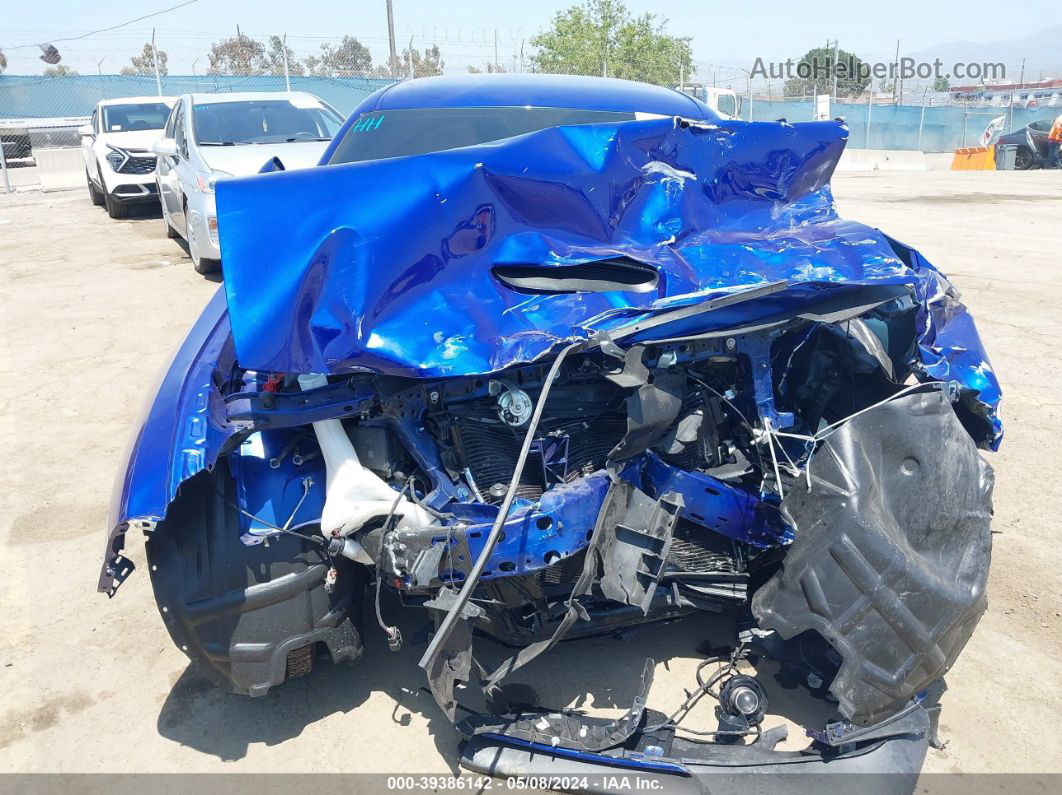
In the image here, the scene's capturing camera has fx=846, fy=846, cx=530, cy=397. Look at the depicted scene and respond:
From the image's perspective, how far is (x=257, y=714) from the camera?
8.91 feet

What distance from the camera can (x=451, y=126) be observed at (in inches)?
137

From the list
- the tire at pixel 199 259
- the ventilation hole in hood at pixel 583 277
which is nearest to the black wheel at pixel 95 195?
the tire at pixel 199 259

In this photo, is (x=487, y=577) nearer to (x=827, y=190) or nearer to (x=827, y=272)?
(x=827, y=272)

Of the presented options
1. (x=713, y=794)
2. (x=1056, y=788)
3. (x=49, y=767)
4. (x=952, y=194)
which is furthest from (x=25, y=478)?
(x=952, y=194)

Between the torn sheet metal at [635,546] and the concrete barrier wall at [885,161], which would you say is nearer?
the torn sheet metal at [635,546]

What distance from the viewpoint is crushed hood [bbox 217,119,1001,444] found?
215 centimetres

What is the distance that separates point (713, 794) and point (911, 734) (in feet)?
1.85

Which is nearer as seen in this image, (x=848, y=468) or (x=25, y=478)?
(x=848, y=468)

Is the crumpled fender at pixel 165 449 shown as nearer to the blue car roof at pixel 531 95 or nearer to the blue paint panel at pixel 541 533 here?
the blue paint panel at pixel 541 533

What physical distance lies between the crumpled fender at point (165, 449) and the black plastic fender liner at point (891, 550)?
1.58 m

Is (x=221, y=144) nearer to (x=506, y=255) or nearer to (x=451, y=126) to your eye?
(x=451, y=126)

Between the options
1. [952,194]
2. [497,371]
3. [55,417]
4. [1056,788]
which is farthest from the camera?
[952,194]

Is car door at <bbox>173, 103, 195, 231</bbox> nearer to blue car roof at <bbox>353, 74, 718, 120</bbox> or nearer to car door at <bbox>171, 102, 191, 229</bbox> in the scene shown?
car door at <bbox>171, 102, 191, 229</bbox>

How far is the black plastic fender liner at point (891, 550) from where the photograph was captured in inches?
84.7
